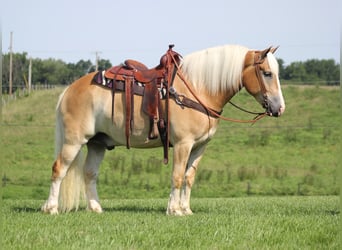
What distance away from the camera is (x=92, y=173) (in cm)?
984

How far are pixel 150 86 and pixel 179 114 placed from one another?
0.62 meters

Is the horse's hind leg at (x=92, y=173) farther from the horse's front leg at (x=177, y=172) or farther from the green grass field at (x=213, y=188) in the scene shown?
the horse's front leg at (x=177, y=172)

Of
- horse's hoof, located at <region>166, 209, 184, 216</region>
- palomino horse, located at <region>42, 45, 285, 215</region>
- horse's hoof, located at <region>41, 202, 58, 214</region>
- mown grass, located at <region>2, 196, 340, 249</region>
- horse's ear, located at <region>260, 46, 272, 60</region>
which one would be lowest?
horse's hoof, located at <region>41, 202, 58, 214</region>

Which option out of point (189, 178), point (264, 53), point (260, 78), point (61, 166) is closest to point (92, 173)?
point (61, 166)

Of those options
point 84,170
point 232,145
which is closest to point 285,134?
point 232,145

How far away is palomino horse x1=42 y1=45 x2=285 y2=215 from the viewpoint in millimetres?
8828

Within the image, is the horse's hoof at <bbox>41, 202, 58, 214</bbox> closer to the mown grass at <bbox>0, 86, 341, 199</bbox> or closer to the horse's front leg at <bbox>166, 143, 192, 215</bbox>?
the horse's front leg at <bbox>166, 143, 192, 215</bbox>

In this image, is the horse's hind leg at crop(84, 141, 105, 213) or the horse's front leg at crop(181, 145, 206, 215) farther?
the horse's hind leg at crop(84, 141, 105, 213)

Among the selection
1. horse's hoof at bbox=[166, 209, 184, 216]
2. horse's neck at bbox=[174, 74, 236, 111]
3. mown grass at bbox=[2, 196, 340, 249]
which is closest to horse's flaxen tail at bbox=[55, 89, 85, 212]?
mown grass at bbox=[2, 196, 340, 249]

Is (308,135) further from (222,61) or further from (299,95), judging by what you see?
(222,61)

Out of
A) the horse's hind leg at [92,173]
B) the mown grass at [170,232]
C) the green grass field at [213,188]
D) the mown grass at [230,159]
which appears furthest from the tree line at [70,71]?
the mown grass at [170,232]

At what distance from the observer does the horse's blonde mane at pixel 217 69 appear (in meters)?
8.99

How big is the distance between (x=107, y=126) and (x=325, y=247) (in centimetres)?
406

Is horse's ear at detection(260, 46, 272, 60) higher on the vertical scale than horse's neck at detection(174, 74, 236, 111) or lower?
higher
